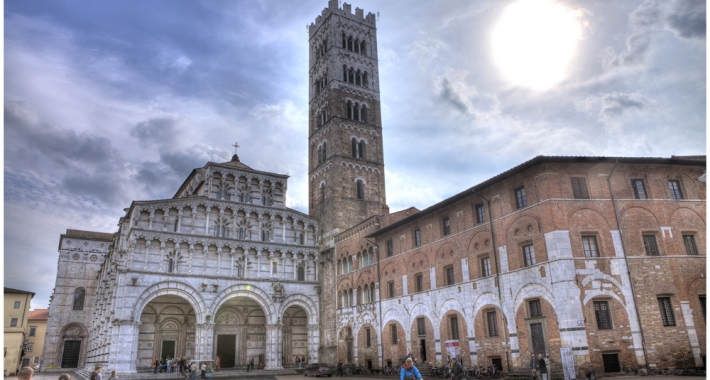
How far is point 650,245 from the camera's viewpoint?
2416 centimetres

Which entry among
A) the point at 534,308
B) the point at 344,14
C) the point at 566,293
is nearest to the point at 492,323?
the point at 534,308

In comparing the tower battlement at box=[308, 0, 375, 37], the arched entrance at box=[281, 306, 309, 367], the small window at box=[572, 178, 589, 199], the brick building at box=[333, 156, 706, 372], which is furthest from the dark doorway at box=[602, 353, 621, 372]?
the tower battlement at box=[308, 0, 375, 37]

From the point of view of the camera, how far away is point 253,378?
3297 centimetres

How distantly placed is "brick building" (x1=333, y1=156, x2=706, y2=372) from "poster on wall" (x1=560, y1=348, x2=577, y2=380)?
0.89 feet

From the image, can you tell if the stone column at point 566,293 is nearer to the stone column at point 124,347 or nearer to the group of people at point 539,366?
the group of people at point 539,366

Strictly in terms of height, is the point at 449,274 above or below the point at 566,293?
above

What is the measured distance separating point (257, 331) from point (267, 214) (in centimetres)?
1016

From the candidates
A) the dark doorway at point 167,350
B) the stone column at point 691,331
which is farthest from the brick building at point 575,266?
the dark doorway at point 167,350

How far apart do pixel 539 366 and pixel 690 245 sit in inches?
411

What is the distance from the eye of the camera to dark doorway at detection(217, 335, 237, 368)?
4006cm

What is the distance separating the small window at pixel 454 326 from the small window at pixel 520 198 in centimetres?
794

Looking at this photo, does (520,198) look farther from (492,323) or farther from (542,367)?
(542,367)

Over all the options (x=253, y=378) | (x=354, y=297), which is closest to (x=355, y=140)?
(x=354, y=297)

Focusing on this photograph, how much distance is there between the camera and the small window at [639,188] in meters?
25.1
